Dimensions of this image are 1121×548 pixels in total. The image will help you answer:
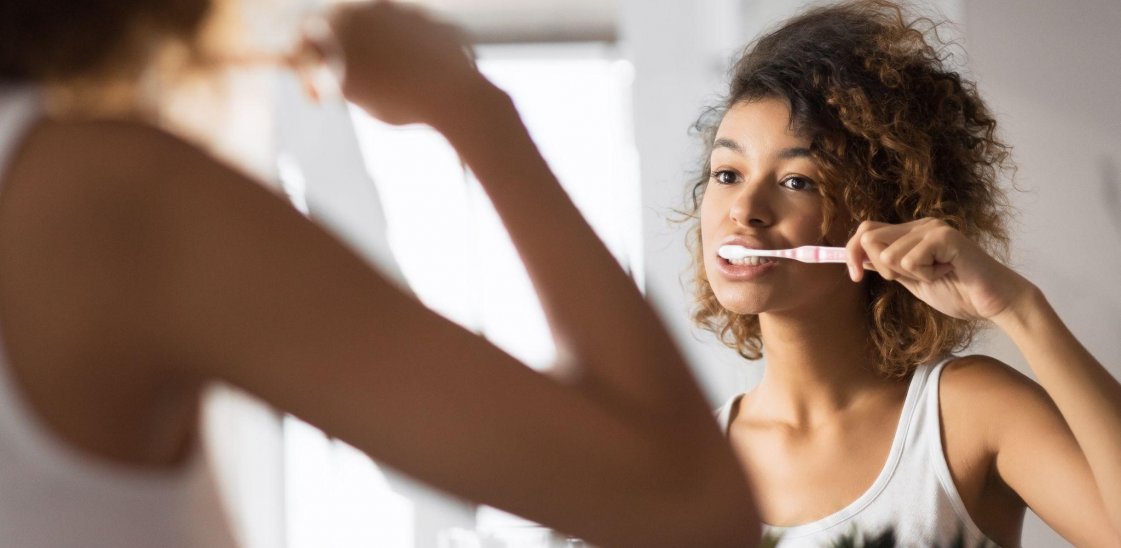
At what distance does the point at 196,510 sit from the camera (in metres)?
0.30

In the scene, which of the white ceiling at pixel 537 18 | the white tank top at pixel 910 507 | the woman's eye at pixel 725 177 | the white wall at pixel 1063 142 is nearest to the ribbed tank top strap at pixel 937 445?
the white tank top at pixel 910 507

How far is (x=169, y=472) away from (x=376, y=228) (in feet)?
4.83

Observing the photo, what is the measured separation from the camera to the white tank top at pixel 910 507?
2.49 feet

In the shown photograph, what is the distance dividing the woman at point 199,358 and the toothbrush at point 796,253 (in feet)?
1.56

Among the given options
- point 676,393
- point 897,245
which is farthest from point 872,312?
point 676,393

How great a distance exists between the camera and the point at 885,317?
0.90 meters

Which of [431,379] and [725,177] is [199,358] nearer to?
[431,379]

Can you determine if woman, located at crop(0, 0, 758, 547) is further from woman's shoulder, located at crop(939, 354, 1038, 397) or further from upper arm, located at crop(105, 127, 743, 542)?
woman's shoulder, located at crop(939, 354, 1038, 397)

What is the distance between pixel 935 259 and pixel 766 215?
14cm

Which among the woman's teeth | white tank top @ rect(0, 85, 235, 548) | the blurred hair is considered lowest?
white tank top @ rect(0, 85, 235, 548)

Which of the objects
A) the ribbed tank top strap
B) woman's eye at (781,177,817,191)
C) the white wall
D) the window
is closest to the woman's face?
woman's eye at (781,177,817,191)

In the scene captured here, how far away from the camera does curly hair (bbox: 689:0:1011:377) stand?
2.80 ft

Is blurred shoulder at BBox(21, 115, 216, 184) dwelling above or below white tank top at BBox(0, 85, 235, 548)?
above

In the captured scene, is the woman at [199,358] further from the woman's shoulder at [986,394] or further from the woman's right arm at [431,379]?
the woman's shoulder at [986,394]
